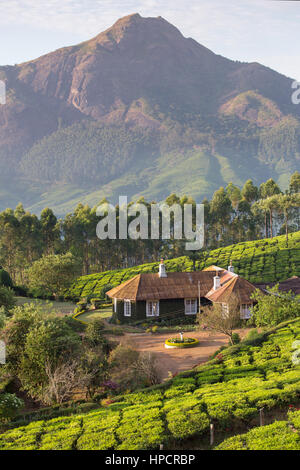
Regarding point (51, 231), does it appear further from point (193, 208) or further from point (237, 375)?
point (237, 375)

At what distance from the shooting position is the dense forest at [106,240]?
239ft

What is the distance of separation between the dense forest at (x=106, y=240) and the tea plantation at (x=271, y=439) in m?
54.0

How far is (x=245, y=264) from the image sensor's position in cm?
6247

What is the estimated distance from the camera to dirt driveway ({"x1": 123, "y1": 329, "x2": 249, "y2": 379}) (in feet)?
92.6

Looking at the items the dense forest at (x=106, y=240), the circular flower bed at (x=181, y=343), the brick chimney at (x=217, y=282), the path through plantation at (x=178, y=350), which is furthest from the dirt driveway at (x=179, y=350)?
the dense forest at (x=106, y=240)

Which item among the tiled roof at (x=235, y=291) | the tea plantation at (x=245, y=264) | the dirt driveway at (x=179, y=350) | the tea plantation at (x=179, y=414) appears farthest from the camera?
the tea plantation at (x=245, y=264)

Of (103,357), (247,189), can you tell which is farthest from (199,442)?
(247,189)

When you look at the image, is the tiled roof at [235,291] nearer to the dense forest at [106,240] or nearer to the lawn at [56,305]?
the lawn at [56,305]

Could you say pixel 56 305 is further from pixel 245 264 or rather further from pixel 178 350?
pixel 178 350

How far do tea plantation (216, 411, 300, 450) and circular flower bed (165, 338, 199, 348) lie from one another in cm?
1790

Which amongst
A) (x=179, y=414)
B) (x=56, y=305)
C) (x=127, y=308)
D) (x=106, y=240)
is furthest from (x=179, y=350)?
(x=106, y=240)

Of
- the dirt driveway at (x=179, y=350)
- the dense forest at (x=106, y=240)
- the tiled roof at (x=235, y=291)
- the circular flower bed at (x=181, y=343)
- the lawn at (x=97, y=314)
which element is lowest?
the dirt driveway at (x=179, y=350)

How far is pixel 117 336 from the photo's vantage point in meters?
37.4
